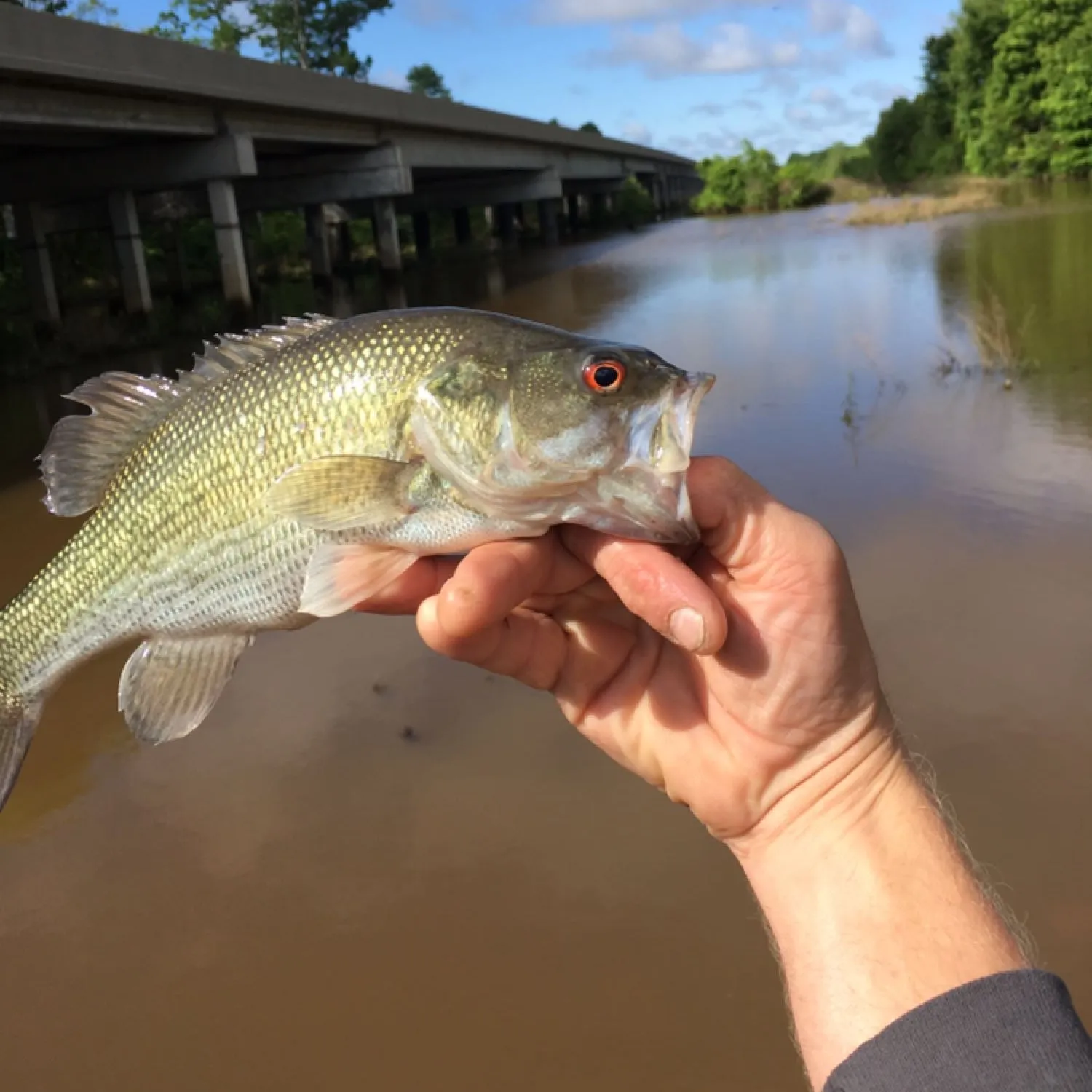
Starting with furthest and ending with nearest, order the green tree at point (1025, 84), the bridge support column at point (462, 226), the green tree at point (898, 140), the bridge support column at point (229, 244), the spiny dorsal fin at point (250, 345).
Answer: the green tree at point (898, 140) < the green tree at point (1025, 84) < the bridge support column at point (462, 226) < the bridge support column at point (229, 244) < the spiny dorsal fin at point (250, 345)

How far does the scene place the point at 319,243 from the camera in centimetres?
3059

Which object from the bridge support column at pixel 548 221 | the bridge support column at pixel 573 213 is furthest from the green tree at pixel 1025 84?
the bridge support column at pixel 548 221

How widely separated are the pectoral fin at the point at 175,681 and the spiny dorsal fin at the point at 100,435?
1.66 ft

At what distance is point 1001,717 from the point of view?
4363mm

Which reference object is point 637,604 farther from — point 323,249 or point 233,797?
point 323,249

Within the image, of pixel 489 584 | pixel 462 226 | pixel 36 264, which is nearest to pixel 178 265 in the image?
pixel 36 264

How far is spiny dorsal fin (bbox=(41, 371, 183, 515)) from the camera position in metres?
2.85

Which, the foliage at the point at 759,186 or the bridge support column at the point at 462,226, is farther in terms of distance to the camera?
the foliage at the point at 759,186

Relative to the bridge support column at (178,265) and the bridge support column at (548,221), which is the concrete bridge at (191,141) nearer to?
the bridge support column at (178,265)

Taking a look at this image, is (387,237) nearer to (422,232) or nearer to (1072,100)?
(422,232)

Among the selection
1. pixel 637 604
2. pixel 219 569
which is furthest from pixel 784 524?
pixel 219 569

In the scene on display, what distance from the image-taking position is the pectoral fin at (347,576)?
248 cm

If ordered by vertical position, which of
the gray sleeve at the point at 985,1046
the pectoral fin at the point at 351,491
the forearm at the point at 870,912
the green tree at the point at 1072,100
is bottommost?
the forearm at the point at 870,912

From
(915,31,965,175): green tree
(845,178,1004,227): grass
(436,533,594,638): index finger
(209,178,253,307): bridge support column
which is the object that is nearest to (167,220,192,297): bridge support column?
(209,178,253,307): bridge support column
